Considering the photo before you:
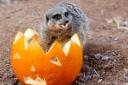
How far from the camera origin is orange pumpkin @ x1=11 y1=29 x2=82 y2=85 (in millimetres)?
3400

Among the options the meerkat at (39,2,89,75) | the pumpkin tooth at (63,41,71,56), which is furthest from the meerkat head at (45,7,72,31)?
the pumpkin tooth at (63,41,71,56)

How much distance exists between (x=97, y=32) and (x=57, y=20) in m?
1.42

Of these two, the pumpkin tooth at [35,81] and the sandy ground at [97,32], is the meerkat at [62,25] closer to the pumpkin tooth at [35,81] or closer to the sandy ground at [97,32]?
the sandy ground at [97,32]

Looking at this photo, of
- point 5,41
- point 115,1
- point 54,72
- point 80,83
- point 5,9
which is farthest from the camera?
point 115,1

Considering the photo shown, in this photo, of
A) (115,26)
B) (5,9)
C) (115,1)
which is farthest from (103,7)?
(5,9)

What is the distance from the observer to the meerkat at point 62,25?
363cm

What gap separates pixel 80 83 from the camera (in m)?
3.75

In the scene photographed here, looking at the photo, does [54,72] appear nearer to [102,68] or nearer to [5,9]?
[102,68]

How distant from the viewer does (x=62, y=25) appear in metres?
3.62

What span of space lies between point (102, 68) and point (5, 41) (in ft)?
3.73

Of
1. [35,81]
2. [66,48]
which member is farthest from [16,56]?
[66,48]

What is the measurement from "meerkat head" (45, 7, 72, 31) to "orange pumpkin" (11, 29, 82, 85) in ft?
0.59

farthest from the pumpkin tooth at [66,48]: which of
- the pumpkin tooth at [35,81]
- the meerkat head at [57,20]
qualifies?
the pumpkin tooth at [35,81]

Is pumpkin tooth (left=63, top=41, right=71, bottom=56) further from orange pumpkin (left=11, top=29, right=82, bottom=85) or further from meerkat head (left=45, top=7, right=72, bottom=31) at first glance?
meerkat head (left=45, top=7, right=72, bottom=31)
